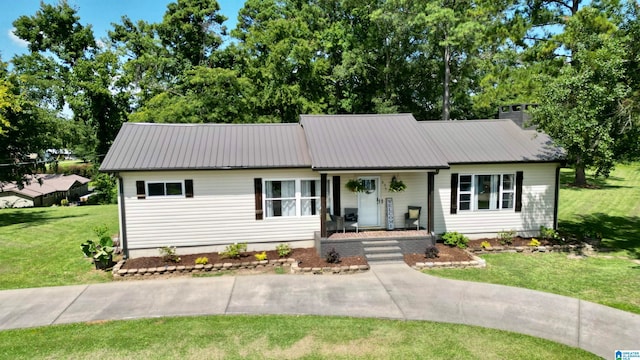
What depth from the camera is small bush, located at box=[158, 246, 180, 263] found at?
465 inches

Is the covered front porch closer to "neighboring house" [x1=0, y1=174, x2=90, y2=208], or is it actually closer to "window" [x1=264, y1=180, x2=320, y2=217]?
"window" [x1=264, y1=180, x2=320, y2=217]

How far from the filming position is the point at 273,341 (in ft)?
23.4

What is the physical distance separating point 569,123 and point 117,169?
1401 cm

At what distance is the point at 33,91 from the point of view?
33.5 m

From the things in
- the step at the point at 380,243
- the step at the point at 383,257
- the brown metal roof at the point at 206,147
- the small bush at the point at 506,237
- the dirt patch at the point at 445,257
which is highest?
the brown metal roof at the point at 206,147

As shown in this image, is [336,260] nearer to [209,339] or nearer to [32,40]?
[209,339]

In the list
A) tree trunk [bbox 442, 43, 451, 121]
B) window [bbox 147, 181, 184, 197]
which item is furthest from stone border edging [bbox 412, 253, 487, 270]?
tree trunk [bbox 442, 43, 451, 121]

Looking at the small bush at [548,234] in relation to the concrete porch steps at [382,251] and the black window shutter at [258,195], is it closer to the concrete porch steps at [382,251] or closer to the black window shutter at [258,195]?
the concrete porch steps at [382,251]

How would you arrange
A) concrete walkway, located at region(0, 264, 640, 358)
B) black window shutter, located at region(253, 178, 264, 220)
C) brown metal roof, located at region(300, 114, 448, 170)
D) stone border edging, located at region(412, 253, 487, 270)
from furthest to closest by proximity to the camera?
black window shutter, located at region(253, 178, 264, 220), brown metal roof, located at region(300, 114, 448, 170), stone border edging, located at region(412, 253, 487, 270), concrete walkway, located at region(0, 264, 640, 358)

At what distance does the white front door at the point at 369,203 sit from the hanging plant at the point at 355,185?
29 centimetres

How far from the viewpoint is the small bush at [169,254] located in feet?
38.8

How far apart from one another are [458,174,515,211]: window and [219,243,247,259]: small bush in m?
8.02

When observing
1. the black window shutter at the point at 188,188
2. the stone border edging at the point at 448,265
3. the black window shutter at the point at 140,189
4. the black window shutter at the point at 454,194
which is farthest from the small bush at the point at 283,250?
the black window shutter at the point at 454,194

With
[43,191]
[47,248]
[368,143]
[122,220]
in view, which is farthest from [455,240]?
[43,191]
